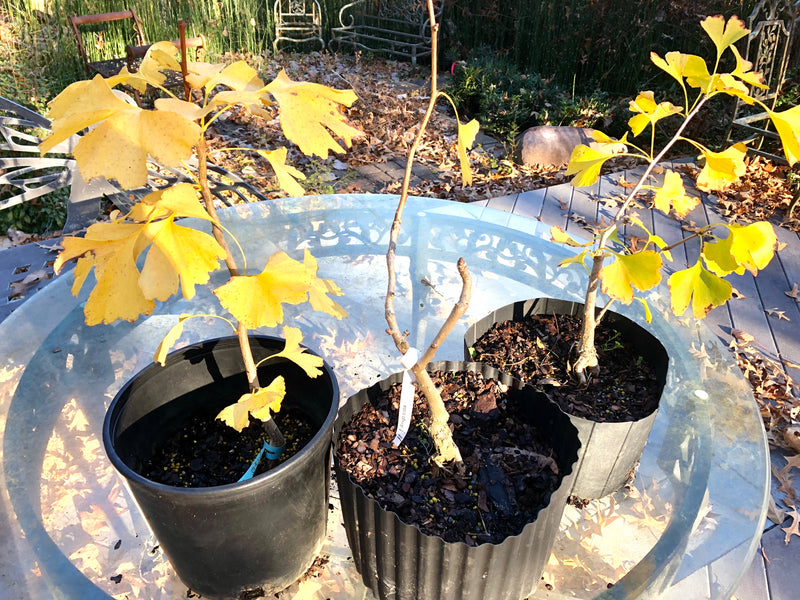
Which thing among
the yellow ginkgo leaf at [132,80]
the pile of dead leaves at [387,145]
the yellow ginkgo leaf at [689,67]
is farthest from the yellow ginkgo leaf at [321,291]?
the pile of dead leaves at [387,145]

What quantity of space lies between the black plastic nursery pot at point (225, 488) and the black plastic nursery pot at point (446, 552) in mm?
85

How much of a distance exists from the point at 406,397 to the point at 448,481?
194 mm

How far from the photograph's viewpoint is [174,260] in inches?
28.2

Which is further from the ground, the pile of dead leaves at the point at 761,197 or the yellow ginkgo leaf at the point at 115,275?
the yellow ginkgo leaf at the point at 115,275

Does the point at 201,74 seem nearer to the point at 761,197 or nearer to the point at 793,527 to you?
the point at 793,527

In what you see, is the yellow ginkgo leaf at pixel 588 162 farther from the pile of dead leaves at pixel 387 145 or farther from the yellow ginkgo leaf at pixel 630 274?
the pile of dead leaves at pixel 387 145

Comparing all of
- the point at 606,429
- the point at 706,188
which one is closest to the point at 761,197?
the point at 706,188

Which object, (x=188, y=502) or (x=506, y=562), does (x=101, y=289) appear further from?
(x=506, y=562)

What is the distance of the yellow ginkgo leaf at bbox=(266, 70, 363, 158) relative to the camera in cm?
71

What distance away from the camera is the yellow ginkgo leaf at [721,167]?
982mm

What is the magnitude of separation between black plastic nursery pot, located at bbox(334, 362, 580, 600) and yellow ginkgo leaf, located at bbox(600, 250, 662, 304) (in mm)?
296

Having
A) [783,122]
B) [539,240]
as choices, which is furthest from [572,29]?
[783,122]

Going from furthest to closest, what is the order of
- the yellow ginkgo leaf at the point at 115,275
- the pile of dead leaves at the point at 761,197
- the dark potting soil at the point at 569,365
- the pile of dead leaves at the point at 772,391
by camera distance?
the pile of dead leaves at the point at 761,197 → the pile of dead leaves at the point at 772,391 → the dark potting soil at the point at 569,365 → the yellow ginkgo leaf at the point at 115,275

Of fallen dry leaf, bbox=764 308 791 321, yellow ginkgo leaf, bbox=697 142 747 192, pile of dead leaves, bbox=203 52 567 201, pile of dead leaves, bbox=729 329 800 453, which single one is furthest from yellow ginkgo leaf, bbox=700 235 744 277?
pile of dead leaves, bbox=203 52 567 201
